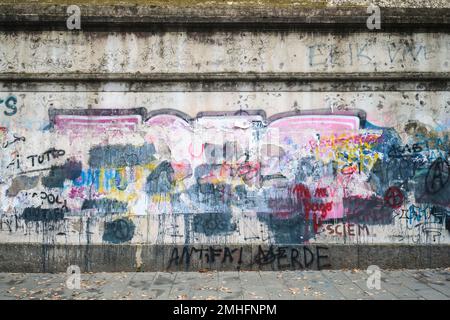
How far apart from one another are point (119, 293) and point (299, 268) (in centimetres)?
333

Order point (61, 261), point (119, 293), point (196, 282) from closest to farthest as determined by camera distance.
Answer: point (119, 293) < point (196, 282) < point (61, 261)

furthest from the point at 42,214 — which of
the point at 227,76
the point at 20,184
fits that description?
the point at 227,76

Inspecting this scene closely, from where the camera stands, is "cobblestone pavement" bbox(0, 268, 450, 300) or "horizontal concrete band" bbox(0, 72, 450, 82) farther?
"horizontal concrete band" bbox(0, 72, 450, 82)

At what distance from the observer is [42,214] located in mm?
7168

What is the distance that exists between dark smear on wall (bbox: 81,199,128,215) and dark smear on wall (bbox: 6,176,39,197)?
1.08m

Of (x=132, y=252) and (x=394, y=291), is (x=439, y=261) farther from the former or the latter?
(x=132, y=252)

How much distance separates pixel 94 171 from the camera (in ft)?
23.7

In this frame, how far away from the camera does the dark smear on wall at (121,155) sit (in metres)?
7.21

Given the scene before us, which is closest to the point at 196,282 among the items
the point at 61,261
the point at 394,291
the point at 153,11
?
the point at 61,261

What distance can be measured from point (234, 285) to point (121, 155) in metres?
3.24

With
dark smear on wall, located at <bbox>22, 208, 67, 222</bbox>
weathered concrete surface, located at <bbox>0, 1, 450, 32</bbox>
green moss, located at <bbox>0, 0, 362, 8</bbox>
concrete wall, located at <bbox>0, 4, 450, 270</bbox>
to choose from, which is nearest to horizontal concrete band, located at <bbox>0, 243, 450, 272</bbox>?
concrete wall, located at <bbox>0, 4, 450, 270</bbox>

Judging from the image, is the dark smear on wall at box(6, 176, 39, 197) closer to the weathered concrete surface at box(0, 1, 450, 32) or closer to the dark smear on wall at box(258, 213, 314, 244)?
the weathered concrete surface at box(0, 1, 450, 32)

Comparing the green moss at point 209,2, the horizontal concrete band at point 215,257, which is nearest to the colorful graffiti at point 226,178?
the horizontal concrete band at point 215,257

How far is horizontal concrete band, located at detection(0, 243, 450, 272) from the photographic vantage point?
705 centimetres
